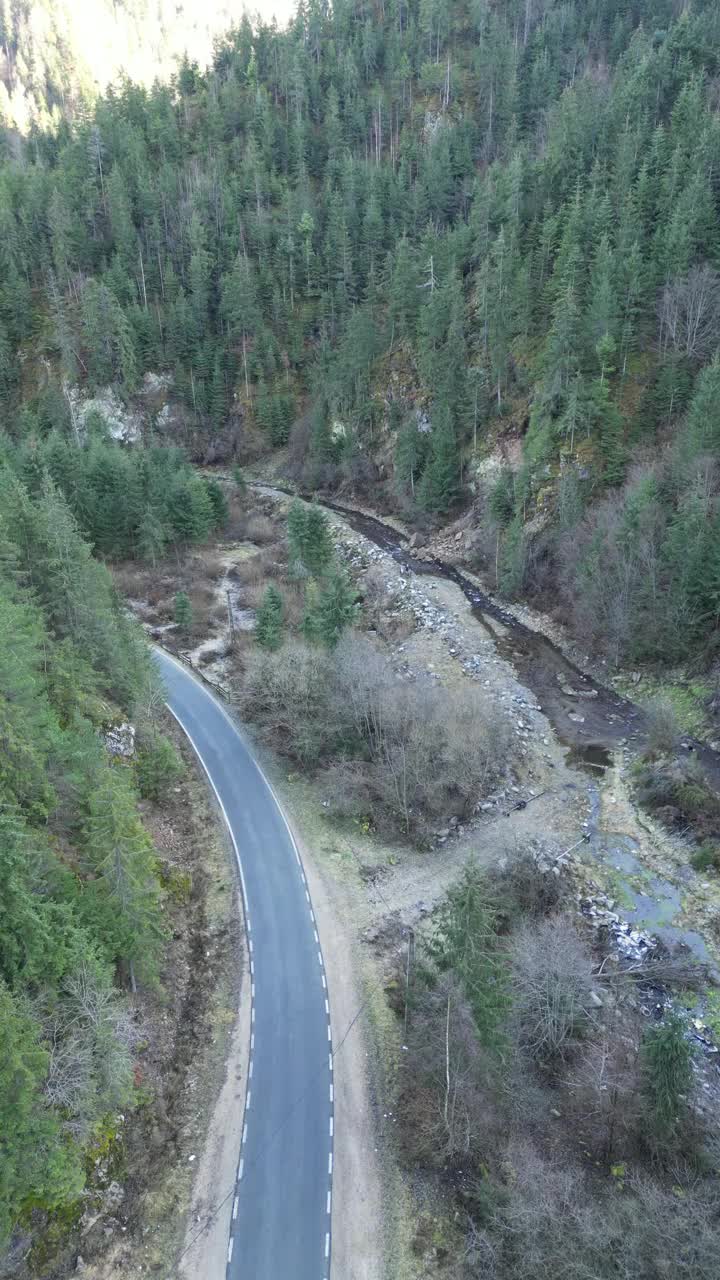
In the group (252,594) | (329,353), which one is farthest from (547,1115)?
(329,353)

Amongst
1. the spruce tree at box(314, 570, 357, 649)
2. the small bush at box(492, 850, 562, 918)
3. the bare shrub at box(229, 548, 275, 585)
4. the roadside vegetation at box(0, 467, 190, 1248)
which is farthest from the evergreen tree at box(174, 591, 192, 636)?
the small bush at box(492, 850, 562, 918)

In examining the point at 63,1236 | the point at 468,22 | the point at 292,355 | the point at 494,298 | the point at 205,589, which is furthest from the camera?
the point at 468,22

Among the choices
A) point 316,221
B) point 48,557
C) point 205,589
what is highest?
point 316,221

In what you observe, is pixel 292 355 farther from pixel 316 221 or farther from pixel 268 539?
pixel 268 539

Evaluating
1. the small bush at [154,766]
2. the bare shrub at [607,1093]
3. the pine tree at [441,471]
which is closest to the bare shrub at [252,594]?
the pine tree at [441,471]

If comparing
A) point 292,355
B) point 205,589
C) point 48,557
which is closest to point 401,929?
point 48,557

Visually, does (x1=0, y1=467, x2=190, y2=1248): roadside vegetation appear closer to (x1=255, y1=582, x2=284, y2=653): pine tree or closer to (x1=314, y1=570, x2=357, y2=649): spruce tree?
(x1=314, y1=570, x2=357, y2=649): spruce tree
